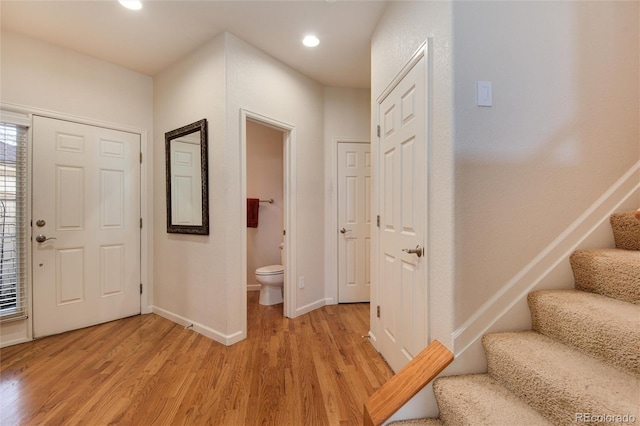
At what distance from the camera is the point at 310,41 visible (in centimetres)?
235

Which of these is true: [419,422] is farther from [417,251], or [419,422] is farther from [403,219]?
[403,219]

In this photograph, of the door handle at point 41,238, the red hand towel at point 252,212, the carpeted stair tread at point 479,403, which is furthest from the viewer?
the red hand towel at point 252,212

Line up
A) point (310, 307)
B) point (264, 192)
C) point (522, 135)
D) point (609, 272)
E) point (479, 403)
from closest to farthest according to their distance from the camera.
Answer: point (479, 403) < point (609, 272) < point (522, 135) < point (310, 307) < point (264, 192)

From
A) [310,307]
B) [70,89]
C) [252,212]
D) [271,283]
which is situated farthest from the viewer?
[252,212]

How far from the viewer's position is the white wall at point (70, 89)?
2.17 meters

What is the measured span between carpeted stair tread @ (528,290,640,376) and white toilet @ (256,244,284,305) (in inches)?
95.3

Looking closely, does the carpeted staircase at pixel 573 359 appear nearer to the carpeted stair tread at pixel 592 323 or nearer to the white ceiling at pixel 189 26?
the carpeted stair tread at pixel 592 323

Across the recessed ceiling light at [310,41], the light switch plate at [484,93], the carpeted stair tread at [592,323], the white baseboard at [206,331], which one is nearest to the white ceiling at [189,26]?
the recessed ceiling light at [310,41]

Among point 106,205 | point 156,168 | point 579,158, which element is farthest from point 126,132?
point 579,158

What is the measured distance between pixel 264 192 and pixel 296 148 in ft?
4.11

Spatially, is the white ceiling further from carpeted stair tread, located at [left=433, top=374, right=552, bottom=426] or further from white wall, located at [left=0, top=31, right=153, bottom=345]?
carpeted stair tread, located at [left=433, top=374, right=552, bottom=426]

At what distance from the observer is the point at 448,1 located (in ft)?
4.00

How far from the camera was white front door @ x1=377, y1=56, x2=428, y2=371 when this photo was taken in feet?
4.78

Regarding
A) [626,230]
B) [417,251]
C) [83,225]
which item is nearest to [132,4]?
[83,225]
